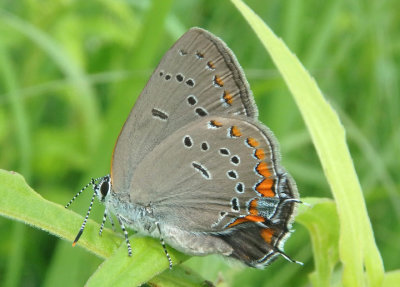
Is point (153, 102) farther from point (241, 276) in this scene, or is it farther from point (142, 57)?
point (241, 276)

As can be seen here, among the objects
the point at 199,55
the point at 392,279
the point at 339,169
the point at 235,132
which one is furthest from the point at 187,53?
the point at 392,279

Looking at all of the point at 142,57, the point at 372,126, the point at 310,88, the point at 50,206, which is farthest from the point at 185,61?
the point at 372,126

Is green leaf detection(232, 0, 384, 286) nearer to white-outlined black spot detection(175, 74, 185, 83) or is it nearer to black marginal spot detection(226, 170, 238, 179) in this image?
white-outlined black spot detection(175, 74, 185, 83)

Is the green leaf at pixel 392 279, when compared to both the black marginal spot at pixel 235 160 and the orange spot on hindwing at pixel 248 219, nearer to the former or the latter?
the orange spot on hindwing at pixel 248 219

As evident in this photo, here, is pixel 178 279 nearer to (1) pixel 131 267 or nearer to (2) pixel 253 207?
(1) pixel 131 267

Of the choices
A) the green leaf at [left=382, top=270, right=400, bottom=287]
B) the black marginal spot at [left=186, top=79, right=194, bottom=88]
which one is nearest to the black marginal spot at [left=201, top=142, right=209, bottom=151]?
the black marginal spot at [left=186, top=79, right=194, bottom=88]

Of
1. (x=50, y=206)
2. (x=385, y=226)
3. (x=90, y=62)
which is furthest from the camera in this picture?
(x=90, y=62)

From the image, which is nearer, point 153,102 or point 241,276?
point 153,102

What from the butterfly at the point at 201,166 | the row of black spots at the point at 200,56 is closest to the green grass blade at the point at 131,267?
the butterfly at the point at 201,166
